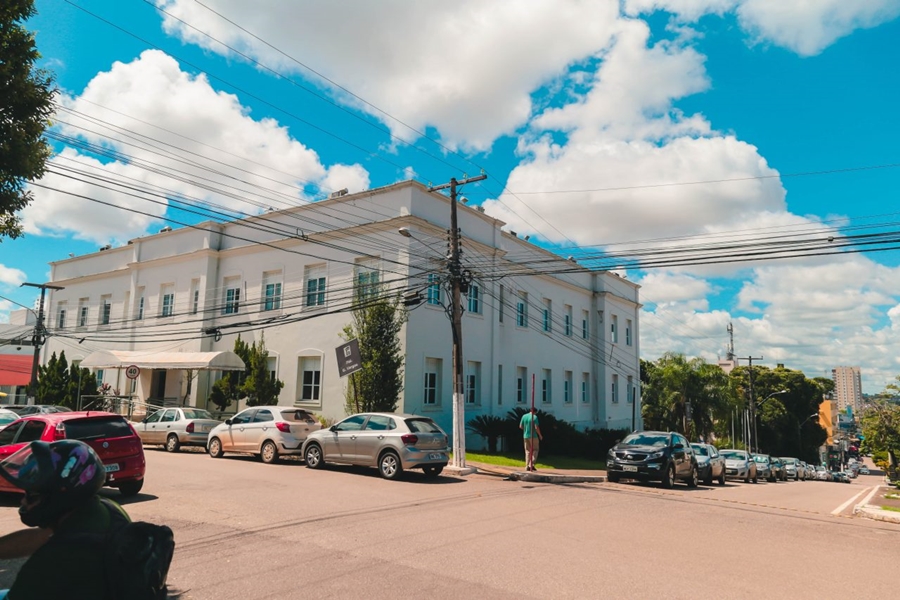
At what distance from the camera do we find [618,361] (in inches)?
1636

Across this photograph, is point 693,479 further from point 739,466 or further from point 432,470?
point 739,466

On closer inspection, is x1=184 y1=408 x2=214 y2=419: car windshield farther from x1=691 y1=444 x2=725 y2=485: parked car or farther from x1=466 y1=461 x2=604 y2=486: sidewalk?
x1=691 y1=444 x2=725 y2=485: parked car

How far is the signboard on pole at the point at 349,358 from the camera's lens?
63.9 ft

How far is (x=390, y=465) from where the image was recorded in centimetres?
1502

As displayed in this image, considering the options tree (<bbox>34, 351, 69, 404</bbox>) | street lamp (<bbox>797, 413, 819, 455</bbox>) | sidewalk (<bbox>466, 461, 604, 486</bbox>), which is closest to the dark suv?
sidewalk (<bbox>466, 461, 604, 486</bbox>)

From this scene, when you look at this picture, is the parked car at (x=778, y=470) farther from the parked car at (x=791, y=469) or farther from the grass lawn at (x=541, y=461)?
the grass lawn at (x=541, y=461)

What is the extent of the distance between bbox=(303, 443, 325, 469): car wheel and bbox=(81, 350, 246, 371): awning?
1120 cm

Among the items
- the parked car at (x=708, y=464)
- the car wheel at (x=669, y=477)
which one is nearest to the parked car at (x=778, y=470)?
the parked car at (x=708, y=464)

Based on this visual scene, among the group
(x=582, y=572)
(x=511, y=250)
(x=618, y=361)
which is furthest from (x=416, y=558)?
Result: (x=618, y=361)

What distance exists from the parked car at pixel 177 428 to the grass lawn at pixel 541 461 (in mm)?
8517

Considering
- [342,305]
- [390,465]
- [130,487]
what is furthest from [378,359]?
[130,487]

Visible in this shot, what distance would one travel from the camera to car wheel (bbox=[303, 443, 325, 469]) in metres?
16.5

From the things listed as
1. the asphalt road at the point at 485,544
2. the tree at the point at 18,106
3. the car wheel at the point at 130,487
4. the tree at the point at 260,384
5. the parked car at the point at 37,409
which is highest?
the tree at the point at 18,106

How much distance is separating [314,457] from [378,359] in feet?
19.4
